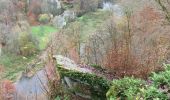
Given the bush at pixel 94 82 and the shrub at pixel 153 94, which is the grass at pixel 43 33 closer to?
the bush at pixel 94 82

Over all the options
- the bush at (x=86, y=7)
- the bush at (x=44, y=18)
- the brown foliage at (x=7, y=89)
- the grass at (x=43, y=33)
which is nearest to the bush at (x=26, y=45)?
the grass at (x=43, y=33)

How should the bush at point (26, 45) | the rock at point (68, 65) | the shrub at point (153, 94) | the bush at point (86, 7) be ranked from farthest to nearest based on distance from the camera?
the bush at point (86, 7) < the bush at point (26, 45) < the rock at point (68, 65) < the shrub at point (153, 94)

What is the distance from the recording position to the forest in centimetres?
1419

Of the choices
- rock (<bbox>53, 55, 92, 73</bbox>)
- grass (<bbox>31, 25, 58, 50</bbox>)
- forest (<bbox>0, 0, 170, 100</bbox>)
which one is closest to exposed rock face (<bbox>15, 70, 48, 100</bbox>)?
forest (<bbox>0, 0, 170, 100</bbox>)

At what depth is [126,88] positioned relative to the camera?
1206 centimetres

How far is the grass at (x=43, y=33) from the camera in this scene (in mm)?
53188

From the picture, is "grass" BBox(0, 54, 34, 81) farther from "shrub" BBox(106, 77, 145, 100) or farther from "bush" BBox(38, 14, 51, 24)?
"shrub" BBox(106, 77, 145, 100)

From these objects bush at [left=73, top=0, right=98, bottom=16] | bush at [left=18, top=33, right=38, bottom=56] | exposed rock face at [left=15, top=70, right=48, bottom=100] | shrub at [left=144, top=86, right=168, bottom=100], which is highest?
shrub at [left=144, top=86, right=168, bottom=100]

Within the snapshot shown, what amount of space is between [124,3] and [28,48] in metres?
21.0

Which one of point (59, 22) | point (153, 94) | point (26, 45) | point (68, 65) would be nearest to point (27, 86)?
point (26, 45)

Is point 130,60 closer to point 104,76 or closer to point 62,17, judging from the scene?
point 104,76

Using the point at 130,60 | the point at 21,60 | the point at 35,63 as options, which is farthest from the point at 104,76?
the point at 21,60

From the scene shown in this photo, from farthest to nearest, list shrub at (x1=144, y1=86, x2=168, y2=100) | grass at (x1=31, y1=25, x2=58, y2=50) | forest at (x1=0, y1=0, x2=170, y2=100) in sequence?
grass at (x1=31, y1=25, x2=58, y2=50)
forest at (x1=0, y1=0, x2=170, y2=100)
shrub at (x1=144, y1=86, x2=168, y2=100)

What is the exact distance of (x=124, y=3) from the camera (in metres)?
34.1
